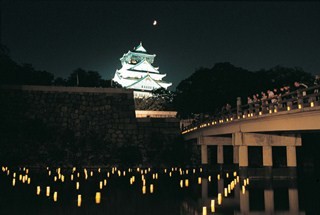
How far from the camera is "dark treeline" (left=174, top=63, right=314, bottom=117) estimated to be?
47188 mm

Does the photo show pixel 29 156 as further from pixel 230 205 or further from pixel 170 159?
pixel 230 205

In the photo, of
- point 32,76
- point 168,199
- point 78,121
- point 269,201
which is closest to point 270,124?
point 269,201

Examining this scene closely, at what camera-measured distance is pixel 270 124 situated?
22.3 metres

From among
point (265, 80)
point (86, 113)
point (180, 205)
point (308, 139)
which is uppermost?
point (265, 80)

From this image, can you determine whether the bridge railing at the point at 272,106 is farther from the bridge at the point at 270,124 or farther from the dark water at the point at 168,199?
the dark water at the point at 168,199

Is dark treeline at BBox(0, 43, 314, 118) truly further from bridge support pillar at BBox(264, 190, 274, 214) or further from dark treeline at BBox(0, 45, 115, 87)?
bridge support pillar at BBox(264, 190, 274, 214)

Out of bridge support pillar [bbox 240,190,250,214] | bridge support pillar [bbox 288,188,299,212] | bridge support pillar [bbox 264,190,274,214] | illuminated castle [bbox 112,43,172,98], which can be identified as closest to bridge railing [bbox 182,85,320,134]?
bridge support pillar [bbox 288,188,299,212]

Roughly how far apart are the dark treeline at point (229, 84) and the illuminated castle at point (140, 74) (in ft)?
118

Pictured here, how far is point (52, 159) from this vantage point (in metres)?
40.8

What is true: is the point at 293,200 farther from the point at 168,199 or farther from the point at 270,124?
the point at 270,124

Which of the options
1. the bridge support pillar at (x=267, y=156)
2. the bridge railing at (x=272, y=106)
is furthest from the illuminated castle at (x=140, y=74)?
the bridge support pillar at (x=267, y=156)

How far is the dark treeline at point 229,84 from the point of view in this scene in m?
47.2

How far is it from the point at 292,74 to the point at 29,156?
1331 inches

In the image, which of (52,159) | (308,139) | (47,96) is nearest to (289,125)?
(308,139)
